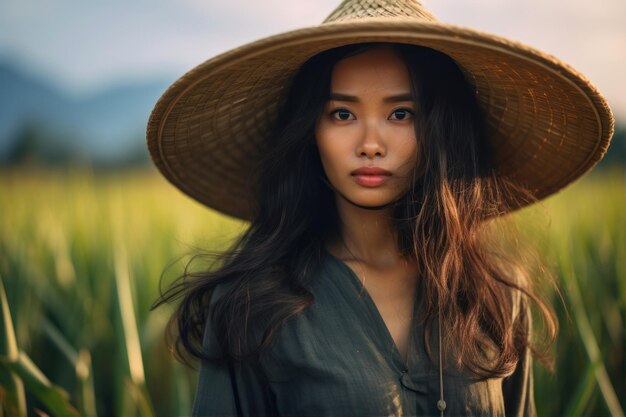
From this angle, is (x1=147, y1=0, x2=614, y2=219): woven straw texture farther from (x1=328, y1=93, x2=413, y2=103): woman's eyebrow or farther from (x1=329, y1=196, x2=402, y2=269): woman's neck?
(x1=329, y1=196, x2=402, y2=269): woman's neck

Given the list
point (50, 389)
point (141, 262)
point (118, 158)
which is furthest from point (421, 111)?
point (118, 158)

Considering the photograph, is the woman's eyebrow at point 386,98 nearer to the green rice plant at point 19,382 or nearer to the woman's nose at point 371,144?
the woman's nose at point 371,144

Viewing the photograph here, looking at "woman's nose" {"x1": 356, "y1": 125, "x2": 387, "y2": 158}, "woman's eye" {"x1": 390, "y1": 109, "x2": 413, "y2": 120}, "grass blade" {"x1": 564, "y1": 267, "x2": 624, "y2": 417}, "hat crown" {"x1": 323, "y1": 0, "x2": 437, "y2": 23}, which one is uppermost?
"hat crown" {"x1": 323, "y1": 0, "x2": 437, "y2": 23}

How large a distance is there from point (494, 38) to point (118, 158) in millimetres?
Answer: 3491

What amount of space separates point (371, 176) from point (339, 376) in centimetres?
38

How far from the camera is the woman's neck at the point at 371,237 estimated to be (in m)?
1.41

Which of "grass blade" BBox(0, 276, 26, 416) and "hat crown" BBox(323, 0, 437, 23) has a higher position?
"hat crown" BBox(323, 0, 437, 23)

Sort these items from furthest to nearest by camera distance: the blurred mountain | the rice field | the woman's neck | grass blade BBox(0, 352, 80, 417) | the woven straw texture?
the blurred mountain < the rice field < the woman's neck < grass blade BBox(0, 352, 80, 417) < the woven straw texture

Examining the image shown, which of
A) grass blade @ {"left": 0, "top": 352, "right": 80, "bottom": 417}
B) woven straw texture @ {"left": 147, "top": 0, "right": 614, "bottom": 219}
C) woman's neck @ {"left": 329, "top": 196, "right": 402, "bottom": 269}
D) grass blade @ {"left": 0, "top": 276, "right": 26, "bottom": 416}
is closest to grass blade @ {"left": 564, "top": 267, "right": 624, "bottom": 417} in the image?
woven straw texture @ {"left": 147, "top": 0, "right": 614, "bottom": 219}

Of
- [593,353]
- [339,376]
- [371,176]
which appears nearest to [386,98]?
[371,176]

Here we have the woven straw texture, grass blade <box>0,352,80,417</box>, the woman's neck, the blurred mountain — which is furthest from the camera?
the blurred mountain

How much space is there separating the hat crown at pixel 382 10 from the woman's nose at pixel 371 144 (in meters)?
0.21

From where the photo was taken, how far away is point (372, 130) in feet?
4.11

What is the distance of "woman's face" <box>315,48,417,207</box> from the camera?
126 cm
